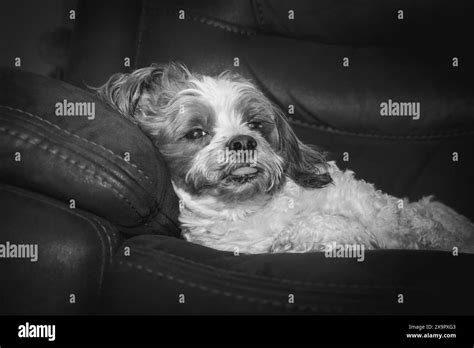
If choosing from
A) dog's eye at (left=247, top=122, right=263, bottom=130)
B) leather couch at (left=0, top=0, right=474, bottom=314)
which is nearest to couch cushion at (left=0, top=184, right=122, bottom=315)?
leather couch at (left=0, top=0, right=474, bottom=314)

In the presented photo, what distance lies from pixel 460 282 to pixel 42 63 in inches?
120

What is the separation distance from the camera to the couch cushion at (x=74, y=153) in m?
1.45

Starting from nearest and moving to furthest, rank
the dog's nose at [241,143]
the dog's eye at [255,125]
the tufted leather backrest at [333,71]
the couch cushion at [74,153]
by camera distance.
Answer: the couch cushion at [74,153] < the dog's nose at [241,143] < the dog's eye at [255,125] < the tufted leather backrest at [333,71]

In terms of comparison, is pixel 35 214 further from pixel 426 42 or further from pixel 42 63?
pixel 426 42

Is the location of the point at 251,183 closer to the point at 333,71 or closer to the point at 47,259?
the point at 47,259

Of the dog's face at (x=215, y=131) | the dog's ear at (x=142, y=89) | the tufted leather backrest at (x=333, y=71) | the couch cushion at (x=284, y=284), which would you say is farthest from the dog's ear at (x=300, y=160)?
the couch cushion at (x=284, y=284)

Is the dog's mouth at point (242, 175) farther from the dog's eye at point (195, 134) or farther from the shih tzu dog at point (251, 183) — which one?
the dog's eye at point (195, 134)

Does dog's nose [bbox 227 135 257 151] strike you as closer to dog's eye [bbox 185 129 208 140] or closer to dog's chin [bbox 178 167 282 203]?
dog's chin [bbox 178 167 282 203]

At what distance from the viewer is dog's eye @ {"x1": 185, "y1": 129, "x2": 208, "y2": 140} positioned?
2.14m

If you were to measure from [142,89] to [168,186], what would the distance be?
72cm

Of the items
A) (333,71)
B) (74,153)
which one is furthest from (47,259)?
(333,71)

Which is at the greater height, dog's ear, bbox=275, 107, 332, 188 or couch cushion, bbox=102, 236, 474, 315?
dog's ear, bbox=275, 107, 332, 188

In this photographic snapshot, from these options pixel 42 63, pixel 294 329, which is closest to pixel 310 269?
pixel 294 329

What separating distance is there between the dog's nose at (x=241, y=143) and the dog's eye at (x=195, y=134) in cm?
24
